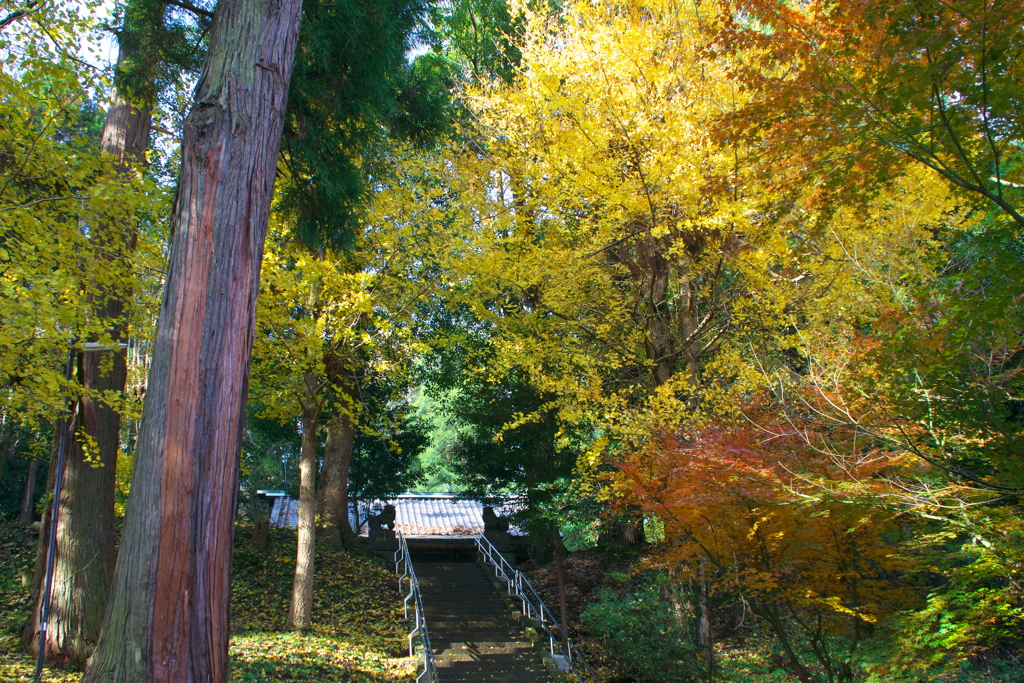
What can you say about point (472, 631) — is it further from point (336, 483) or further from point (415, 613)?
point (336, 483)

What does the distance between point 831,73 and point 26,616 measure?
11.4 m

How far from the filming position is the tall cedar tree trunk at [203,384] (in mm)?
3279

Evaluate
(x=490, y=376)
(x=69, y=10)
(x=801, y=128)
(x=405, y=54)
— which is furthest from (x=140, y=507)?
(x=490, y=376)

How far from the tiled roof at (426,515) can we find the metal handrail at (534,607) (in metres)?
1.31

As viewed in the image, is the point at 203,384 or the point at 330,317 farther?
the point at 330,317

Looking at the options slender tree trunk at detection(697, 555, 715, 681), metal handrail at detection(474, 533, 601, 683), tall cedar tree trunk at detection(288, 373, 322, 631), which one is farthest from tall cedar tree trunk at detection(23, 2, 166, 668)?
slender tree trunk at detection(697, 555, 715, 681)

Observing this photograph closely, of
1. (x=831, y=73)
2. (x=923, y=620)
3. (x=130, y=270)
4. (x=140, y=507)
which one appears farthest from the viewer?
(x=130, y=270)

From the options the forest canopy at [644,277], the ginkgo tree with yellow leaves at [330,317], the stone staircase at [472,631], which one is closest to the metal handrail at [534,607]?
the stone staircase at [472,631]

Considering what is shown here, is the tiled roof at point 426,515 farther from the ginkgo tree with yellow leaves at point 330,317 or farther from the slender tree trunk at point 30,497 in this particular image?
the ginkgo tree with yellow leaves at point 330,317

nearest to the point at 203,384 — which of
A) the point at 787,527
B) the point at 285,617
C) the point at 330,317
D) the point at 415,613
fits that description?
the point at 787,527

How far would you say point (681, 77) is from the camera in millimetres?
8438

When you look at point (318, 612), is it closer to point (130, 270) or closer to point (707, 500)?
point (130, 270)

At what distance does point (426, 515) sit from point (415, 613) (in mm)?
8651

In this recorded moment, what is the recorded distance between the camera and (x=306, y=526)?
10.3 m
